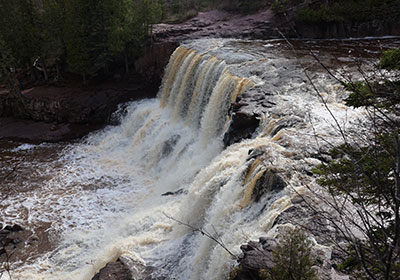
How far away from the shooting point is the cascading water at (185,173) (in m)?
8.28

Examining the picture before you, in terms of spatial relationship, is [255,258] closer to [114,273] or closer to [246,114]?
[114,273]

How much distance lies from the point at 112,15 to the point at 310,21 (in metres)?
11.8

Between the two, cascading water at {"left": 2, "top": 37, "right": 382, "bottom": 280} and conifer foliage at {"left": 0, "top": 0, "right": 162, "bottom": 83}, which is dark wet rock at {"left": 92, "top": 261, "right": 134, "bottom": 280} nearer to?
cascading water at {"left": 2, "top": 37, "right": 382, "bottom": 280}

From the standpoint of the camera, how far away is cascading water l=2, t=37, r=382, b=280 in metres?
8.28

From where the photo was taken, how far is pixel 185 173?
13148 millimetres

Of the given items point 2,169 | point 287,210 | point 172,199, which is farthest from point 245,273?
point 2,169

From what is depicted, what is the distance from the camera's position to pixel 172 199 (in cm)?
1176

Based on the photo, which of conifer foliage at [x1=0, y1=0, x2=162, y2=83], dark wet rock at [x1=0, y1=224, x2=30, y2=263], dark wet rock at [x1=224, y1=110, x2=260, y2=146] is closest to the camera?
dark wet rock at [x1=0, y1=224, x2=30, y2=263]

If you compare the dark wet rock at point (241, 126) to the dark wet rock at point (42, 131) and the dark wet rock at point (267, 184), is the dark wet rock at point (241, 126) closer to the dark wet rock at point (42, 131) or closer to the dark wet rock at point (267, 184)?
the dark wet rock at point (267, 184)

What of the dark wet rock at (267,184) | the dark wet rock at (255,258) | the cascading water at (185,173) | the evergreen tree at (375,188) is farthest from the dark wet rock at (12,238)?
the evergreen tree at (375,188)

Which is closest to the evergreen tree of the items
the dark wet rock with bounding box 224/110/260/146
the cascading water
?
the cascading water

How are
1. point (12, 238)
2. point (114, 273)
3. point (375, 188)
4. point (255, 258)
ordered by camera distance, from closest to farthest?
point (375, 188), point (255, 258), point (114, 273), point (12, 238)

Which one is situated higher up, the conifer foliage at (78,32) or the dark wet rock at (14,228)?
the conifer foliage at (78,32)

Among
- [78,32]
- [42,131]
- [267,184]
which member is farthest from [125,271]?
[78,32]
